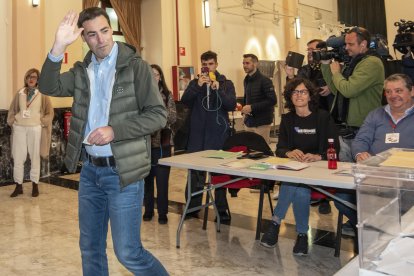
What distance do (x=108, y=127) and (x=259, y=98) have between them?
3542 mm

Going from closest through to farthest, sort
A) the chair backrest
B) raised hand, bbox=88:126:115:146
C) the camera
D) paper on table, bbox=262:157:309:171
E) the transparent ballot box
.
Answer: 1. the transparent ballot box
2. raised hand, bbox=88:126:115:146
3. paper on table, bbox=262:157:309:171
4. the chair backrest
5. the camera

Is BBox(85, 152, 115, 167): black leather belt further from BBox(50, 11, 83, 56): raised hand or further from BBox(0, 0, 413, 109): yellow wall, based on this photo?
BBox(0, 0, 413, 109): yellow wall

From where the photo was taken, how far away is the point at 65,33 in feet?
5.67

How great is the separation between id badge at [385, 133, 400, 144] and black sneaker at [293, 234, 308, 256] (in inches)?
34.4

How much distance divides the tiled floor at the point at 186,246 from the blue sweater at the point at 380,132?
76 cm

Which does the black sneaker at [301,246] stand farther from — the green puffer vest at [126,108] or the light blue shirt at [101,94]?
the light blue shirt at [101,94]

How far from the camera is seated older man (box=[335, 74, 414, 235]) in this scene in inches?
111

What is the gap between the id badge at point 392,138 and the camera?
112 inches

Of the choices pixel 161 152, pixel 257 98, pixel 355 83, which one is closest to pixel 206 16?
pixel 257 98

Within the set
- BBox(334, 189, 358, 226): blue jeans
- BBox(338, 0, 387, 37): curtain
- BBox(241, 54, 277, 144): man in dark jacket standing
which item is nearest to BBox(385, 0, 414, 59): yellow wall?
BBox(241, 54, 277, 144): man in dark jacket standing

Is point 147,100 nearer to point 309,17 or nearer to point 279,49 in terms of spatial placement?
point 279,49

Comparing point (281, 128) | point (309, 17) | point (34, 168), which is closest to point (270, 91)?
point (281, 128)

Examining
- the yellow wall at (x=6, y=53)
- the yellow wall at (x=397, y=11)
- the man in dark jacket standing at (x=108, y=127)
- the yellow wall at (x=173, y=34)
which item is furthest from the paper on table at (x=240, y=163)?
the yellow wall at (x=397, y=11)

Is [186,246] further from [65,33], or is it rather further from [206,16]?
[206,16]
